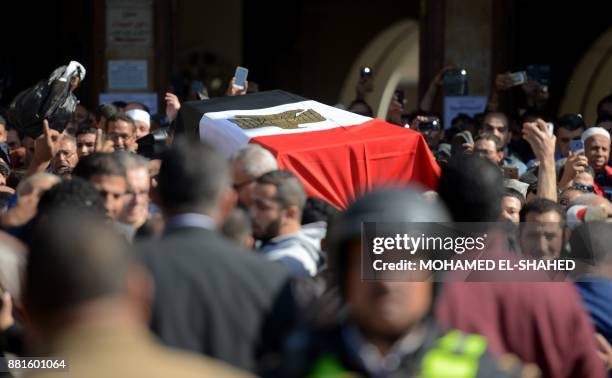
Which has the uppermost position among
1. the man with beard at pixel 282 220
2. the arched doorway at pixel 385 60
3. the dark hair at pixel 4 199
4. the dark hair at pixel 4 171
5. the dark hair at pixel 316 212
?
the man with beard at pixel 282 220

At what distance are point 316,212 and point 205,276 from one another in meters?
1.89

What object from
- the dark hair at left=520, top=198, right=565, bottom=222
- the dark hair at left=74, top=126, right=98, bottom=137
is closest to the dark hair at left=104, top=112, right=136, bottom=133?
the dark hair at left=74, top=126, right=98, bottom=137

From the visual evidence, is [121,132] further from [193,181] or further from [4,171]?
[193,181]

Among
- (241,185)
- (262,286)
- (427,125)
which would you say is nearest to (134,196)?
(241,185)

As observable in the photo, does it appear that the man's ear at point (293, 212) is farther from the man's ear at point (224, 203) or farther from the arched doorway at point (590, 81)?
the arched doorway at point (590, 81)

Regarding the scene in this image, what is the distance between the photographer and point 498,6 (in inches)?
497

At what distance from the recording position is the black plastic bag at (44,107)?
7.91 metres

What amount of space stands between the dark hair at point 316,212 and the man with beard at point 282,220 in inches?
14.9

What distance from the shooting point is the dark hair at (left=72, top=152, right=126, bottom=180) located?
5.41m

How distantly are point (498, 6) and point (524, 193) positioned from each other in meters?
5.58

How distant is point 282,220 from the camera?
16.1 feet

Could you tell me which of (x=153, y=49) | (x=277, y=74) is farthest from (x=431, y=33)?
(x=277, y=74)

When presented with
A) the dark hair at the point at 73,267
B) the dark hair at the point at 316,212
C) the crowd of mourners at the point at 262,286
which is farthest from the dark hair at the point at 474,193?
the dark hair at the point at 73,267

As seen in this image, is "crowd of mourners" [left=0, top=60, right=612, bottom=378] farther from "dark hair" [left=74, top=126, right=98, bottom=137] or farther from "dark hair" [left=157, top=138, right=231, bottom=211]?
"dark hair" [left=74, top=126, right=98, bottom=137]
